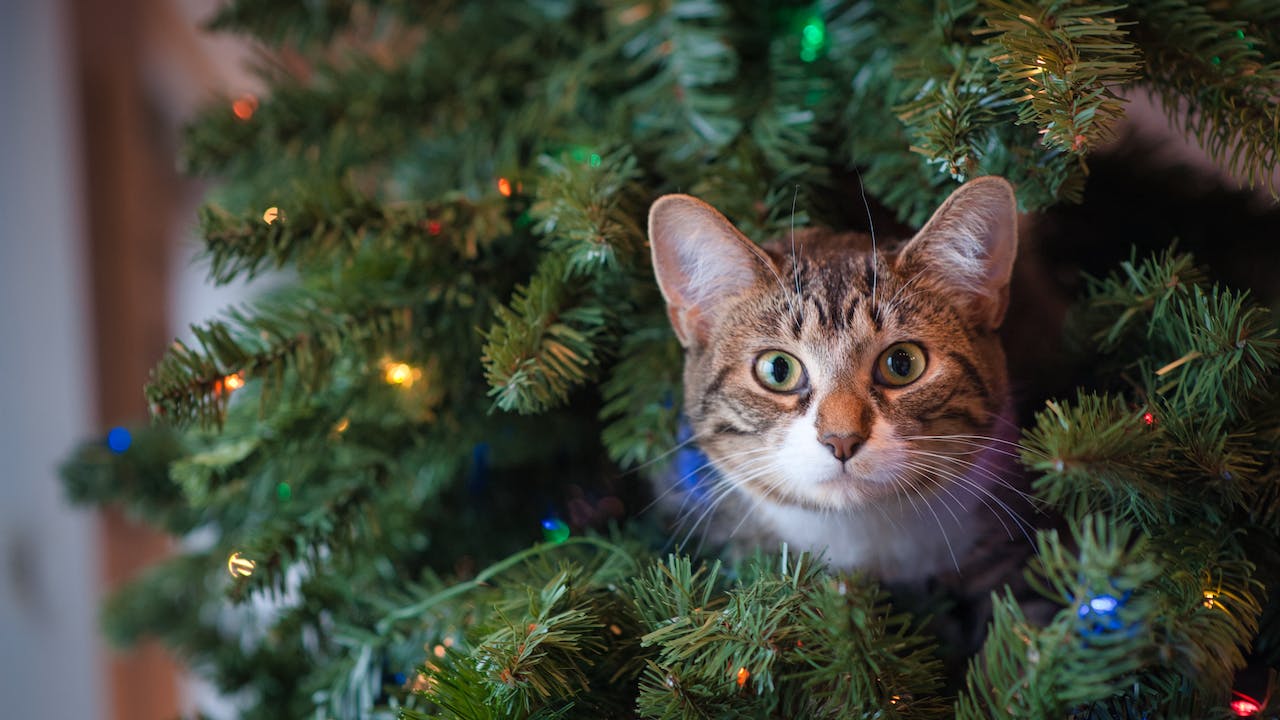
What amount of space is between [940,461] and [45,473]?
1344mm

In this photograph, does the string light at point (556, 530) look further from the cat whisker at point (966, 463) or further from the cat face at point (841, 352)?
the cat whisker at point (966, 463)

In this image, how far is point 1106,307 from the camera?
26.3 inches

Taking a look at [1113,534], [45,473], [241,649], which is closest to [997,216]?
[1113,534]

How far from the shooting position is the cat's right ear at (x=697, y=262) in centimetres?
67

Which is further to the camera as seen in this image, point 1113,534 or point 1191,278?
point 1191,278

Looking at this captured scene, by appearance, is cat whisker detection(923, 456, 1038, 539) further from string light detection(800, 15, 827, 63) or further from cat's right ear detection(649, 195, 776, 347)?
string light detection(800, 15, 827, 63)

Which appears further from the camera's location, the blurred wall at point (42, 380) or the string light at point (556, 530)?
the blurred wall at point (42, 380)

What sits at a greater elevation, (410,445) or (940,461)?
(410,445)

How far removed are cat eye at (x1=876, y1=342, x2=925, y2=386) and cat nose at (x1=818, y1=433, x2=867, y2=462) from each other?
8cm

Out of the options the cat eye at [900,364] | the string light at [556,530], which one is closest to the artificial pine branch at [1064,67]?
the cat eye at [900,364]

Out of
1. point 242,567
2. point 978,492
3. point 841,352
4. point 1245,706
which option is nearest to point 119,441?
point 242,567

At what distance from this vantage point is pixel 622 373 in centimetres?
71

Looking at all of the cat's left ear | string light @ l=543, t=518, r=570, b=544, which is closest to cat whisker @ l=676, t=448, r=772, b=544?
string light @ l=543, t=518, r=570, b=544

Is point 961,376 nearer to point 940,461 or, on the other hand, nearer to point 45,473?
point 940,461
